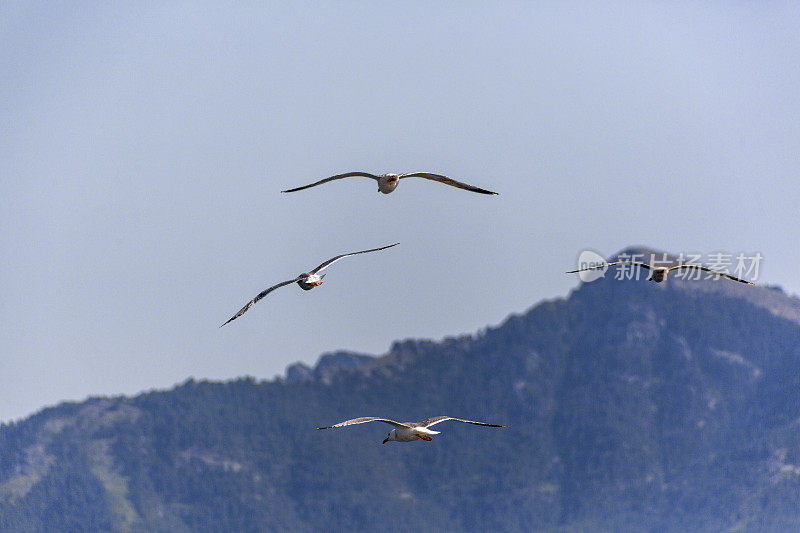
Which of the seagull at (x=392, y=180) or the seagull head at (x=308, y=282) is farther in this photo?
the seagull head at (x=308, y=282)

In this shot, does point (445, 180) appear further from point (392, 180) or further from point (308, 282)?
point (308, 282)

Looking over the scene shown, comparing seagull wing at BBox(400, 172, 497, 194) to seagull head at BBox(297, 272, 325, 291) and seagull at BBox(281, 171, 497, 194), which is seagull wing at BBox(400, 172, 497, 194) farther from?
seagull head at BBox(297, 272, 325, 291)

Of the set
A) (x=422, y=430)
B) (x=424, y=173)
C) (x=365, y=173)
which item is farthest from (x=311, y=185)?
(x=422, y=430)

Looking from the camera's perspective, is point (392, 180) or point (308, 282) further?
point (308, 282)

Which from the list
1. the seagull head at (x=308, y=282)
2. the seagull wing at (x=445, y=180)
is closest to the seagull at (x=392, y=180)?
the seagull wing at (x=445, y=180)

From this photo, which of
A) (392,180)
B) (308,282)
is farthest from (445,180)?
(308,282)

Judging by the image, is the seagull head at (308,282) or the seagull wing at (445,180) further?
the seagull head at (308,282)

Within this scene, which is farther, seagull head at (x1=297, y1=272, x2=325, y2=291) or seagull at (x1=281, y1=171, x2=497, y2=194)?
seagull head at (x1=297, y1=272, x2=325, y2=291)

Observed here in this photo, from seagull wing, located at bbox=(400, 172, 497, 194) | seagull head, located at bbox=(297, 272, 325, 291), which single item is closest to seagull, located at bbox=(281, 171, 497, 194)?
seagull wing, located at bbox=(400, 172, 497, 194)

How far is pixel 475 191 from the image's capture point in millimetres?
102125

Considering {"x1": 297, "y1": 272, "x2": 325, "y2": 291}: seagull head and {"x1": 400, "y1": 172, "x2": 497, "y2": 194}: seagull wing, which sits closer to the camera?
{"x1": 400, "y1": 172, "x2": 497, "y2": 194}: seagull wing

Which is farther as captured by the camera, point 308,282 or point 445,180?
point 308,282

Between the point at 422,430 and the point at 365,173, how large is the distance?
24292 mm

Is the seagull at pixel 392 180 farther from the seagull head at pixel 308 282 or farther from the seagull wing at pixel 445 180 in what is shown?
the seagull head at pixel 308 282
